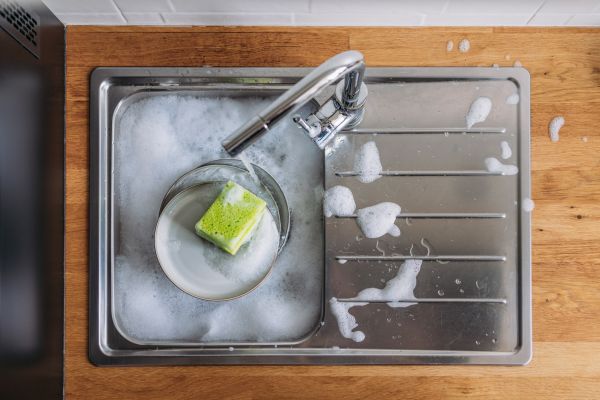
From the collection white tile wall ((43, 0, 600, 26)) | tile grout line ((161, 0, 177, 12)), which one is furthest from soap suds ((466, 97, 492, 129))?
tile grout line ((161, 0, 177, 12))

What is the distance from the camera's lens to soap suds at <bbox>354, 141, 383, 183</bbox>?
0.74 metres

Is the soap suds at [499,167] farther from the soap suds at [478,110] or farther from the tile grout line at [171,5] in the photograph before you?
the tile grout line at [171,5]

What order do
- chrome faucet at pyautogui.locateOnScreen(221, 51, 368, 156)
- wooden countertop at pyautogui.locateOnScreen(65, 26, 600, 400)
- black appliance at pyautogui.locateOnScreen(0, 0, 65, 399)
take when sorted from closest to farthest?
chrome faucet at pyautogui.locateOnScreen(221, 51, 368, 156), black appliance at pyautogui.locateOnScreen(0, 0, 65, 399), wooden countertop at pyautogui.locateOnScreen(65, 26, 600, 400)

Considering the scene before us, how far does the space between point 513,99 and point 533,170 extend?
0.12 metres

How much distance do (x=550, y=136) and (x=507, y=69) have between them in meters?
0.13

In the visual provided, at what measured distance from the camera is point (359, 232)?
741 mm

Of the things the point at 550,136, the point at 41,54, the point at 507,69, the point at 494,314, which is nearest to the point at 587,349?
the point at 494,314

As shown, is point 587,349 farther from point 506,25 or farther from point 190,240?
point 190,240

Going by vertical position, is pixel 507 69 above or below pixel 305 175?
above

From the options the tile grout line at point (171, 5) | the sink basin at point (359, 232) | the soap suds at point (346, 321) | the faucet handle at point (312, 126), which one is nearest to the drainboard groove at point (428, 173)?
the sink basin at point (359, 232)

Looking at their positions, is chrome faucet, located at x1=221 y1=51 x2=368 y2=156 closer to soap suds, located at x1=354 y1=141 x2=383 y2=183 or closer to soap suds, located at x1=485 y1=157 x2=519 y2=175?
soap suds, located at x1=354 y1=141 x2=383 y2=183

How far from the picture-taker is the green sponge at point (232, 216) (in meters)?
0.65

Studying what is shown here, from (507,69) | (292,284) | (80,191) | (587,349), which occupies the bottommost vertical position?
(587,349)

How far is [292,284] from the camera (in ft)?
2.43
